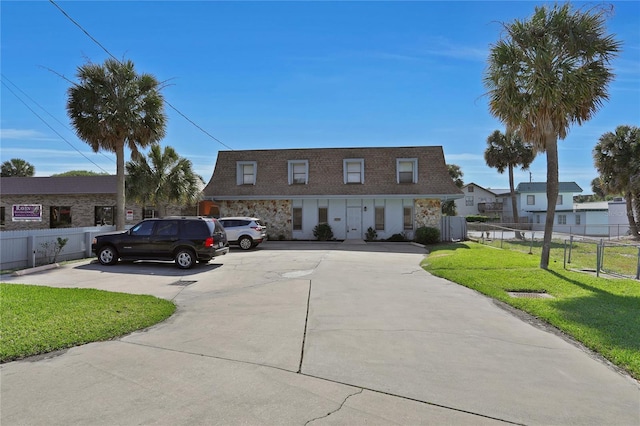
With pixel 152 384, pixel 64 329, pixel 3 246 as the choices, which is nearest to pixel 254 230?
pixel 3 246

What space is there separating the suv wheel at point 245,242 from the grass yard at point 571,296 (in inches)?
377

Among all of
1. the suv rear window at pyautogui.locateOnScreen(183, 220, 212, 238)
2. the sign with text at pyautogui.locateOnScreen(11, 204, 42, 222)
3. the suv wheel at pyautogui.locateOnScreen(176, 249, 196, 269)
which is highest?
the sign with text at pyautogui.locateOnScreen(11, 204, 42, 222)

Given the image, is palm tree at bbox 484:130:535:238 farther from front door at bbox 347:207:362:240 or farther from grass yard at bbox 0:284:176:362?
grass yard at bbox 0:284:176:362

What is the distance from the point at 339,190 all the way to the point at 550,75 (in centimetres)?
1489

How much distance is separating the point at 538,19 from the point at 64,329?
14.5m

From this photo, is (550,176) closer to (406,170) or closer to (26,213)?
(406,170)

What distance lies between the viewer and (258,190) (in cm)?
2609

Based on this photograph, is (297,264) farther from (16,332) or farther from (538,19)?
(538,19)

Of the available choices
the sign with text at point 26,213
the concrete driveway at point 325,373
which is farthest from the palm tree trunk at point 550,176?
the sign with text at point 26,213

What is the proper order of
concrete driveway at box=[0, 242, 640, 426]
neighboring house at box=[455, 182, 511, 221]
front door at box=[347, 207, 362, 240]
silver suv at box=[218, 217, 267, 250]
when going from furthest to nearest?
1. neighboring house at box=[455, 182, 511, 221]
2. front door at box=[347, 207, 362, 240]
3. silver suv at box=[218, 217, 267, 250]
4. concrete driveway at box=[0, 242, 640, 426]

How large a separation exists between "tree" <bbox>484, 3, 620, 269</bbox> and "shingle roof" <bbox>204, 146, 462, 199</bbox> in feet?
37.2

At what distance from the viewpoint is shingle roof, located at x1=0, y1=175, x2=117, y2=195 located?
27.0 meters

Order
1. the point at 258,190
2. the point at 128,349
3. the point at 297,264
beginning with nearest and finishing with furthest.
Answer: the point at 128,349
the point at 297,264
the point at 258,190

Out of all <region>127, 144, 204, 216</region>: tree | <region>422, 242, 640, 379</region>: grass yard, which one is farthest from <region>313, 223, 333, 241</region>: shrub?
<region>422, 242, 640, 379</region>: grass yard
